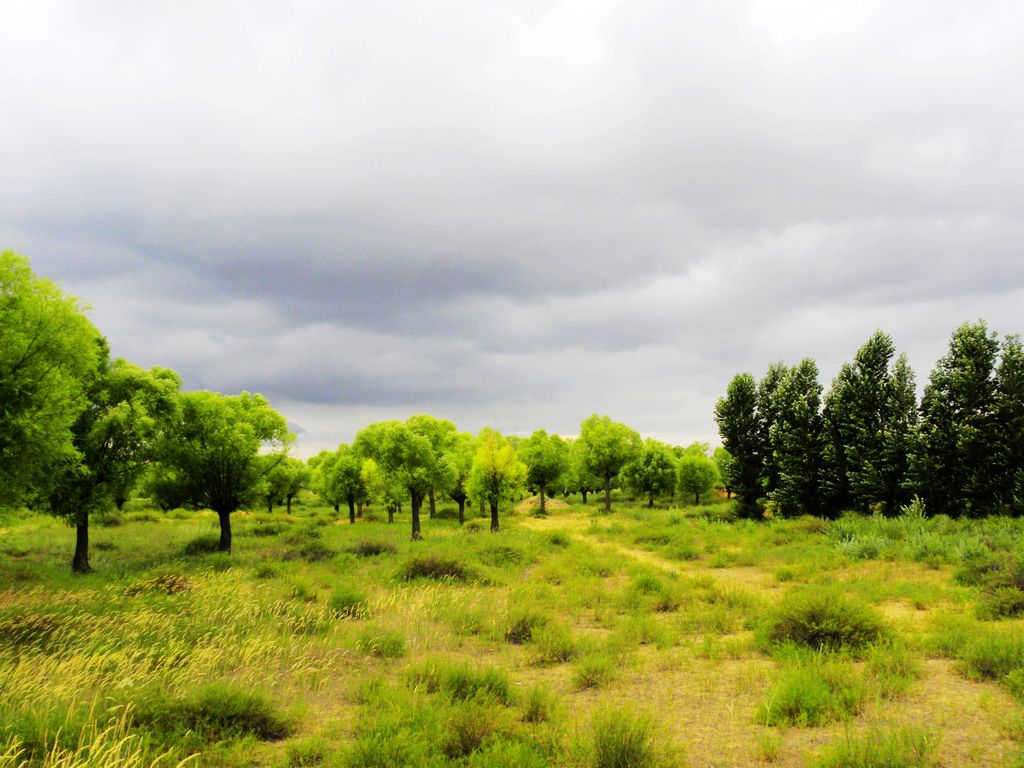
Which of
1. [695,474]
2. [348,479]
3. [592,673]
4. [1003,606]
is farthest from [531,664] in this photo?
[695,474]

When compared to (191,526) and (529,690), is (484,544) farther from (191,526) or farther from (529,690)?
(191,526)

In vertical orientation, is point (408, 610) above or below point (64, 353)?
below

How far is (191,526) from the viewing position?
44.6 meters

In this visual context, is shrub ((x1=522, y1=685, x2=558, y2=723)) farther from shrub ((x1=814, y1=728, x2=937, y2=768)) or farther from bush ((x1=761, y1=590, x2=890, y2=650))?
bush ((x1=761, y1=590, x2=890, y2=650))

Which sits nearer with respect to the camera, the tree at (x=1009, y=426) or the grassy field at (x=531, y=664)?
the grassy field at (x=531, y=664)

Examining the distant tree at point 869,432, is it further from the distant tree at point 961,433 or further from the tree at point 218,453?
the tree at point 218,453

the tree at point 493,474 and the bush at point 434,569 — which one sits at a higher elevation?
the tree at point 493,474

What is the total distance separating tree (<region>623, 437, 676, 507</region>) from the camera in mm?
60125

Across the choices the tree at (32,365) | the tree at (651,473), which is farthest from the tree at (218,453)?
the tree at (651,473)

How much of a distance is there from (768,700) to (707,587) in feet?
28.6

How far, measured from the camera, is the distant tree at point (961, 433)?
955 inches

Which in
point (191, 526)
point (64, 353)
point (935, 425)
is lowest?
point (191, 526)

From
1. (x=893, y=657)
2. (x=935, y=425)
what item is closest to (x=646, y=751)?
(x=893, y=657)

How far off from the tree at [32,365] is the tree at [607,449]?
142ft
